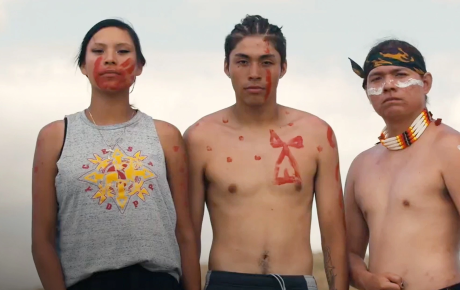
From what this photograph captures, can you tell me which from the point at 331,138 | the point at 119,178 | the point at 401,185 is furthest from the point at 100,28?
the point at 401,185

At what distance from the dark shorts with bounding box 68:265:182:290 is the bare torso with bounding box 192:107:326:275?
74 cm

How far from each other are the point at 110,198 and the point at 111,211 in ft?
0.25

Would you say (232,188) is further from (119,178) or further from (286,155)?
(119,178)

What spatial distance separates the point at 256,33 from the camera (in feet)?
19.4

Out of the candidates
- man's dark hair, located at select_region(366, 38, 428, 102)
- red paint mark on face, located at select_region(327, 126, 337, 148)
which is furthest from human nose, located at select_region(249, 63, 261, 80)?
man's dark hair, located at select_region(366, 38, 428, 102)

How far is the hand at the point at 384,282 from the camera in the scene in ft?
17.7

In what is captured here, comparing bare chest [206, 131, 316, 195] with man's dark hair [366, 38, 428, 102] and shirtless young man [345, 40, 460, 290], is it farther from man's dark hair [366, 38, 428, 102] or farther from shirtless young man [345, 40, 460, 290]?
man's dark hair [366, 38, 428, 102]

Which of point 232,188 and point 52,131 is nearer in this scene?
point 52,131

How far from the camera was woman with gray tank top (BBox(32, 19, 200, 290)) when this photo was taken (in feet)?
16.1

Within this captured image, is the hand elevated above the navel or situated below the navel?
below

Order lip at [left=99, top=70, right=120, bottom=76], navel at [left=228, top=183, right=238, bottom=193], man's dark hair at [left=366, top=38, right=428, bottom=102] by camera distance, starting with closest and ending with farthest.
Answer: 1. lip at [left=99, top=70, right=120, bottom=76]
2. navel at [left=228, top=183, right=238, bottom=193]
3. man's dark hair at [left=366, top=38, right=428, bottom=102]

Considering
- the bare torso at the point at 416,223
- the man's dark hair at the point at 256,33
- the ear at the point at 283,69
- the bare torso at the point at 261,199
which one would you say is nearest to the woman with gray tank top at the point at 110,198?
the bare torso at the point at 261,199

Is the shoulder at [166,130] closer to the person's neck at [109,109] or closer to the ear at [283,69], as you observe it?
the person's neck at [109,109]

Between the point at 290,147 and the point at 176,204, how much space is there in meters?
1.03
